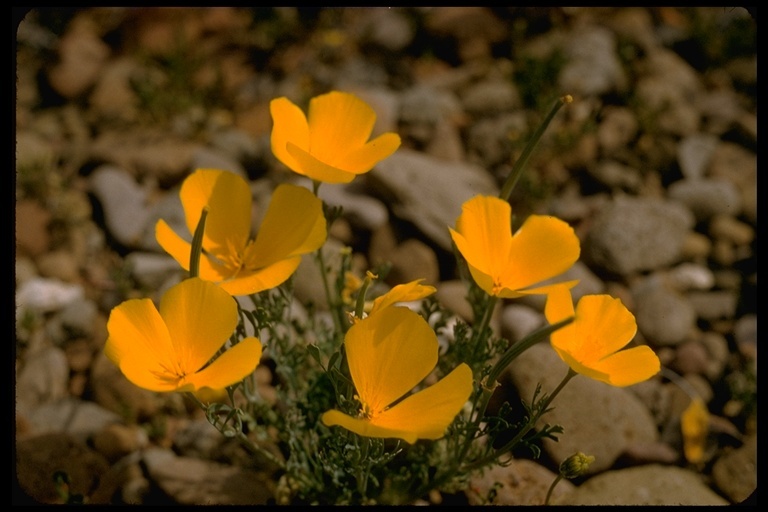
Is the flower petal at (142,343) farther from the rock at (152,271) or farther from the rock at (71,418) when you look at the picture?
the rock at (152,271)

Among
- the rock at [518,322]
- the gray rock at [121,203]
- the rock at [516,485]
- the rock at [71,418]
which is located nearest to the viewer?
the rock at [516,485]

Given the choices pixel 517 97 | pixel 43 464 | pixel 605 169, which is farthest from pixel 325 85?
pixel 43 464

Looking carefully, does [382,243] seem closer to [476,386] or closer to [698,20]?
[476,386]

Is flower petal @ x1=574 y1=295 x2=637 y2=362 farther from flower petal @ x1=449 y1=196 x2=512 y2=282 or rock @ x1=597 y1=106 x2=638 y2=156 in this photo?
rock @ x1=597 y1=106 x2=638 y2=156

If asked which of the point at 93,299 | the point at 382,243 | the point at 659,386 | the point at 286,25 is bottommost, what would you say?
the point at 659,386

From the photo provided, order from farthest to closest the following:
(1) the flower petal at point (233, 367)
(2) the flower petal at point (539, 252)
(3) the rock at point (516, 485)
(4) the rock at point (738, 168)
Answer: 1. (4) the rock at point (738, 168)
2. (3) the rock at point (516, 485)
3. (2) the flower petal at point (539, 252)
4. (1) the flower petal at point (233, 367)

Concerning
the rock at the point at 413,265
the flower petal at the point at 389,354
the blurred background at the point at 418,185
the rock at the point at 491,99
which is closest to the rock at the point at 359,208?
the blurred background at the point at 418,185

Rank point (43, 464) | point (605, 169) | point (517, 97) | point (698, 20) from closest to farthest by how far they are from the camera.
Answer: point (43, 464) < point (605, 169) < point (517, 97) < point (698, 20)

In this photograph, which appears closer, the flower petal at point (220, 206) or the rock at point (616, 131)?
the flower petal at point (220, 206)

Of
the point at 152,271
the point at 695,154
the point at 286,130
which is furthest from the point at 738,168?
the point at 152,271
